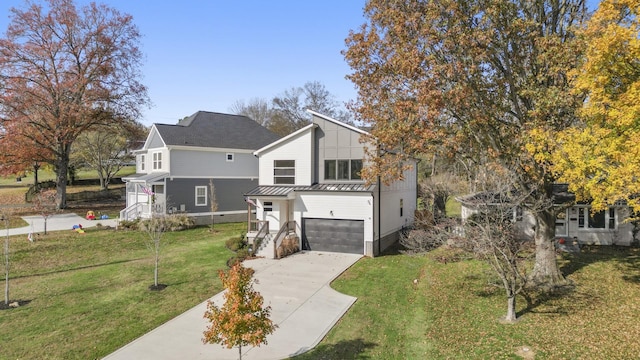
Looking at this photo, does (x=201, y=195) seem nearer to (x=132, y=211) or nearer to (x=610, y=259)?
(x=132, y=211)

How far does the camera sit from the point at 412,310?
484 inches

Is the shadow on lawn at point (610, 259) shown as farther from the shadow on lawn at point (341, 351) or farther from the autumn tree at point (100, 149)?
the autumn tree at point (100, 149)

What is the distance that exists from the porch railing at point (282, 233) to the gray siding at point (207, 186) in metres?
11.5

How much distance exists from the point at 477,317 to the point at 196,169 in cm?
2392

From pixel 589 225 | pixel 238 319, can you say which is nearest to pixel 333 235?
pixel 238 319

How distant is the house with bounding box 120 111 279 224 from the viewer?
91.1 feet

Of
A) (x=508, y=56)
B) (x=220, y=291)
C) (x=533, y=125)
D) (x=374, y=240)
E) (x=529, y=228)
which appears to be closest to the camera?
(x=533, y=125)

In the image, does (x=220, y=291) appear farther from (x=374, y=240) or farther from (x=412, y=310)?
(x=374, y=240)

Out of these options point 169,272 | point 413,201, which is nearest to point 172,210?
point 169,272

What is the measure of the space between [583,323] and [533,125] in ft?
21.1

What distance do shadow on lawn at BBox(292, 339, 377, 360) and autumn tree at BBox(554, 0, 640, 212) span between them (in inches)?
314

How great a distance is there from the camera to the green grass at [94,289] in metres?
10.3

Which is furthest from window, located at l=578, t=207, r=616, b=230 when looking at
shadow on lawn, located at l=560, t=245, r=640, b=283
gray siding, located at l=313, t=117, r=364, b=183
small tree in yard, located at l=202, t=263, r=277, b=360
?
small tree in yard, located at l=202, t=263, r=277, b=360

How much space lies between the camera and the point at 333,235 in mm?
20266
